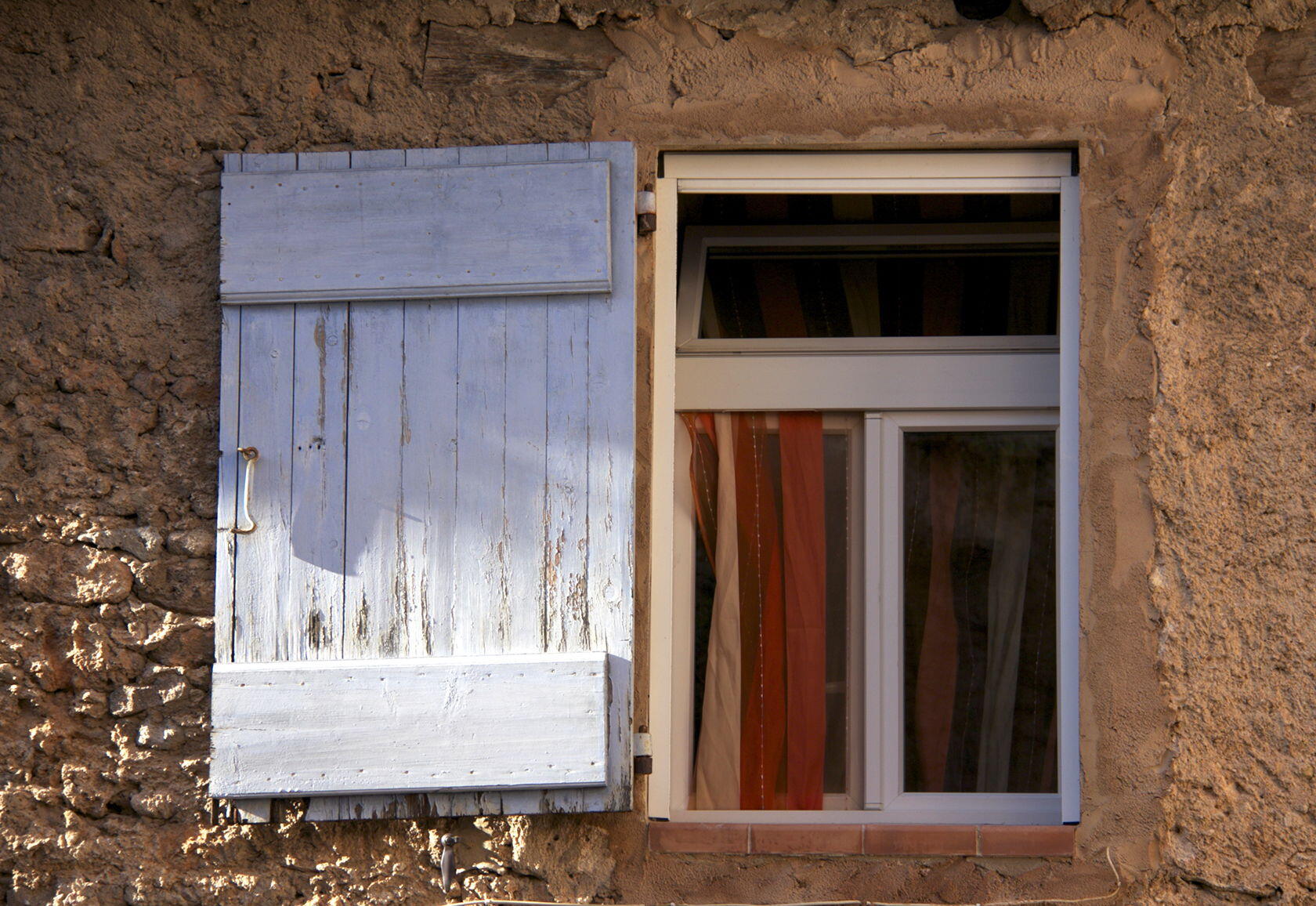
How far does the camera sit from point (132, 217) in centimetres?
315

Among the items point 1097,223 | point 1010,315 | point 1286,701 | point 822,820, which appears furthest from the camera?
point 1010,315

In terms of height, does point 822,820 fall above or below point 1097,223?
below

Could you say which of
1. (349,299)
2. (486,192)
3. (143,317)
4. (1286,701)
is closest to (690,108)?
(486,192)

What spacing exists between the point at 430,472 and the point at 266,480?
0.35 metres

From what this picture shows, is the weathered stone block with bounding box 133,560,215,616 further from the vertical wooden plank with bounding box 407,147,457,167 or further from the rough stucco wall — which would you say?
the vertical wooden plank with bounding box 407,147,457,167

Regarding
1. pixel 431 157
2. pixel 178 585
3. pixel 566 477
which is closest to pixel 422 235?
pixel 431 157

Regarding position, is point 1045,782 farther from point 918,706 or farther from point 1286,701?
point 1286,701

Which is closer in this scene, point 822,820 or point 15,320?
point 15,320

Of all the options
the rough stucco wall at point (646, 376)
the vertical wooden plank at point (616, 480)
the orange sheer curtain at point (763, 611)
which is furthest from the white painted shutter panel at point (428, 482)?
the orange sheer curtain at point (763, 611)

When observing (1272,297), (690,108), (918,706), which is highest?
(690,108)

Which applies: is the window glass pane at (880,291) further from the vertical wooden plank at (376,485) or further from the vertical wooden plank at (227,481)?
the vertical wooden plank at (227,481)

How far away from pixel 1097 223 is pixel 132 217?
2.12 metres

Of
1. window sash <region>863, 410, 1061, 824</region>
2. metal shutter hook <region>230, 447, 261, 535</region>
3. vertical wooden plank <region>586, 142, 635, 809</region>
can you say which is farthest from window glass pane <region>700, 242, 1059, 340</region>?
metal shutter hook <region>230, 447, 261, 535</region>

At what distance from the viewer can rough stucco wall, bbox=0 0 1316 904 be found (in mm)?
2918
